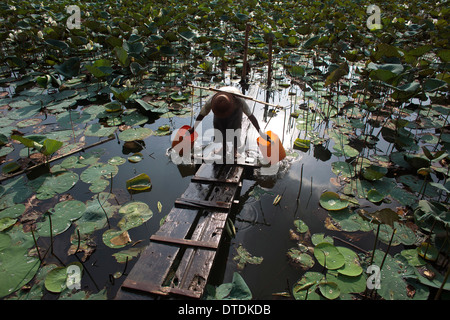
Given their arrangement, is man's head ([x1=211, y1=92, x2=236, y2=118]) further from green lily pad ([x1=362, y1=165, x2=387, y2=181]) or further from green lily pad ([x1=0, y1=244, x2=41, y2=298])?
green lily pad ([x1=0, y1=244, x2=41, y2=298])

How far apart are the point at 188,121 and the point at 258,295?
3.40 m

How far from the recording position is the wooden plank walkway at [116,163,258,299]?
208 centimetres

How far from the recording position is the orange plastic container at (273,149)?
3.74m

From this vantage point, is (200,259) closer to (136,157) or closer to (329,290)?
(329,290)

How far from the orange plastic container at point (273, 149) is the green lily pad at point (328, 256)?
146 cm

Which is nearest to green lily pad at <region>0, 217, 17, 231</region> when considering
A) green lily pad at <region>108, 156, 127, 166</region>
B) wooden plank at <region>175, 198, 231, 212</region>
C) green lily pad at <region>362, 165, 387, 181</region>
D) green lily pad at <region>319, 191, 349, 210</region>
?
green lily pad at <region>108, 156, 127, 166</region>

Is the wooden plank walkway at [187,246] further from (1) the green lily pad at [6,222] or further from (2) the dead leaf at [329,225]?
(1) the green lily pad at [6,222]

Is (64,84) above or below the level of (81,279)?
above

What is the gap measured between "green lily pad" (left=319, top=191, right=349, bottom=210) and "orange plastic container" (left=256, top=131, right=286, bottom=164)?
803mm

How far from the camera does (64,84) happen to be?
6.04m

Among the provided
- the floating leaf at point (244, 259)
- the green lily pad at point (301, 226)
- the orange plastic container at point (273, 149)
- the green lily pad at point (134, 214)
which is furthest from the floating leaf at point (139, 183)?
the green lily pad at point (301, 226)

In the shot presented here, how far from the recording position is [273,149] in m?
3.75
